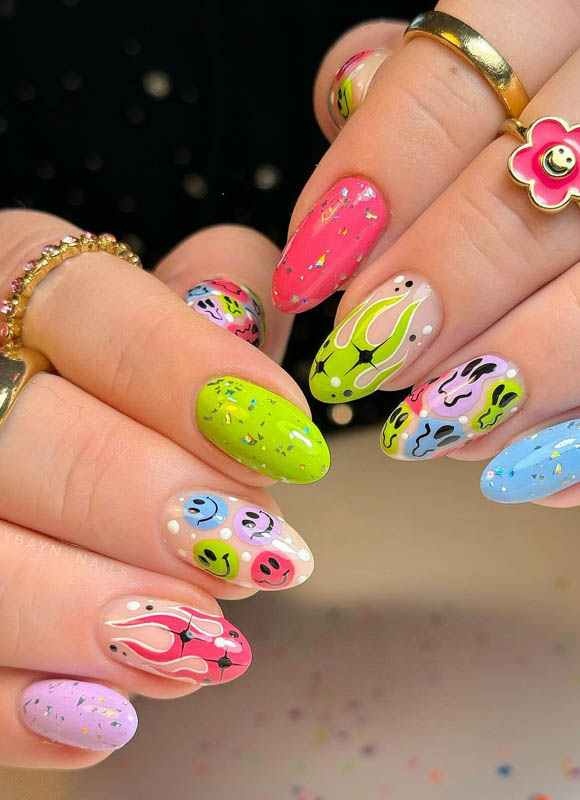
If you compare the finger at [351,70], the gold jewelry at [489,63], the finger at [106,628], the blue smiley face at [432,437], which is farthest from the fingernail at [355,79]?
the finger at [106,628]

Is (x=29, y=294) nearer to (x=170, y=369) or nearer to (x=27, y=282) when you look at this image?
(x=27, y=282)

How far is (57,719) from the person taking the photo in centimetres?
57

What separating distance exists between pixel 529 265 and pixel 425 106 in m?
0.15

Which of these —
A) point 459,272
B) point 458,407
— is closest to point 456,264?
point 459,272

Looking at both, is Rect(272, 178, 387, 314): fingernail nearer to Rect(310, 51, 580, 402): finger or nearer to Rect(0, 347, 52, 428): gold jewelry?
Rect(310, 51, 580, 402): finger

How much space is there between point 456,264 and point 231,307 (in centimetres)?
21

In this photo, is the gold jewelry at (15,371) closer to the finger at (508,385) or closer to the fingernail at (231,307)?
the fingernail at (231,307)

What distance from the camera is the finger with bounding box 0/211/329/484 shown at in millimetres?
574

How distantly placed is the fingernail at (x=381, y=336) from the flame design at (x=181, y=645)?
0.66 ft

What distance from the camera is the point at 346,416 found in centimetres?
111

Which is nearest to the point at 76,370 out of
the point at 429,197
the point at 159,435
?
the point at 159,435

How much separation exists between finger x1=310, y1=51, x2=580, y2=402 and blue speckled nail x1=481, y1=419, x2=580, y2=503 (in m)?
0.10

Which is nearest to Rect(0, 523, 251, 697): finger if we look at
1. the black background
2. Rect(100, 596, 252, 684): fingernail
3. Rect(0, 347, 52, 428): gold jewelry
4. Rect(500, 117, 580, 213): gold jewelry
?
Rect(100, 596, 252, 684): fingernail

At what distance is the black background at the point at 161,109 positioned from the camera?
0.93 meters
